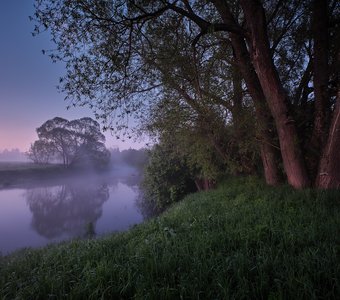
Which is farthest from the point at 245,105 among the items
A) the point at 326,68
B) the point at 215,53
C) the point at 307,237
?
the point at 307,237

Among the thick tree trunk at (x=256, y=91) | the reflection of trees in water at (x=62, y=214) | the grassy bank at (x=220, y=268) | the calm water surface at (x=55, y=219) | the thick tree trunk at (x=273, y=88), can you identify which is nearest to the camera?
the grassy bank at (x=220, y=268)

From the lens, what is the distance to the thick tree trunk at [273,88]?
7.11 metres

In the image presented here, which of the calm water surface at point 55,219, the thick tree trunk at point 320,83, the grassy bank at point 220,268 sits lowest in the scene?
the calm water surface at point 55,219

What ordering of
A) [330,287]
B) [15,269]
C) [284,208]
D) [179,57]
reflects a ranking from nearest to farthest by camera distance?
[330,287] < [15,269] < [284,208] < [179,57]

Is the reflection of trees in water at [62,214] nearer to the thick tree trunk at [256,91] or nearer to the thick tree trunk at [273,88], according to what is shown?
the thick tree trunk at [256,91]

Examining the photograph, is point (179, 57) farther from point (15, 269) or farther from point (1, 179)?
point (1, 179)

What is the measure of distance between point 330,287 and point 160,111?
9643 mm

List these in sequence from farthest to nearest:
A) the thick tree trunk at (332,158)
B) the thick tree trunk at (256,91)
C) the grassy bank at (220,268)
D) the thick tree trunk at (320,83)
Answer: the thick tree trunk at (256,91)
the thick tree trunk at (320,83)
the thick tree trunk at (332,158)
the grassy bank at (220,268)

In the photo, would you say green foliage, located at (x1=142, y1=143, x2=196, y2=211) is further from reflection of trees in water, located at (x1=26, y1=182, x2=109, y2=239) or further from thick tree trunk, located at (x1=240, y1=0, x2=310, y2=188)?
thick tree trunk, located at (x1=240, y1=0, x2=310, y2=188)

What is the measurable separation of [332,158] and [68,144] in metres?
54.4

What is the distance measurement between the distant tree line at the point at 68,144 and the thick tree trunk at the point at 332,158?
50.7 m

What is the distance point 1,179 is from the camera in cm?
4125

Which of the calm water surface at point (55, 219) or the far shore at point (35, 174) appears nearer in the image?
the calm water surface at point (55, 219)

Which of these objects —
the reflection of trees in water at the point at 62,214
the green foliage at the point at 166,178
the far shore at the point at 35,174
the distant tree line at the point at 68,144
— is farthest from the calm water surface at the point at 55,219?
the distant tree line at the point at 68,144
